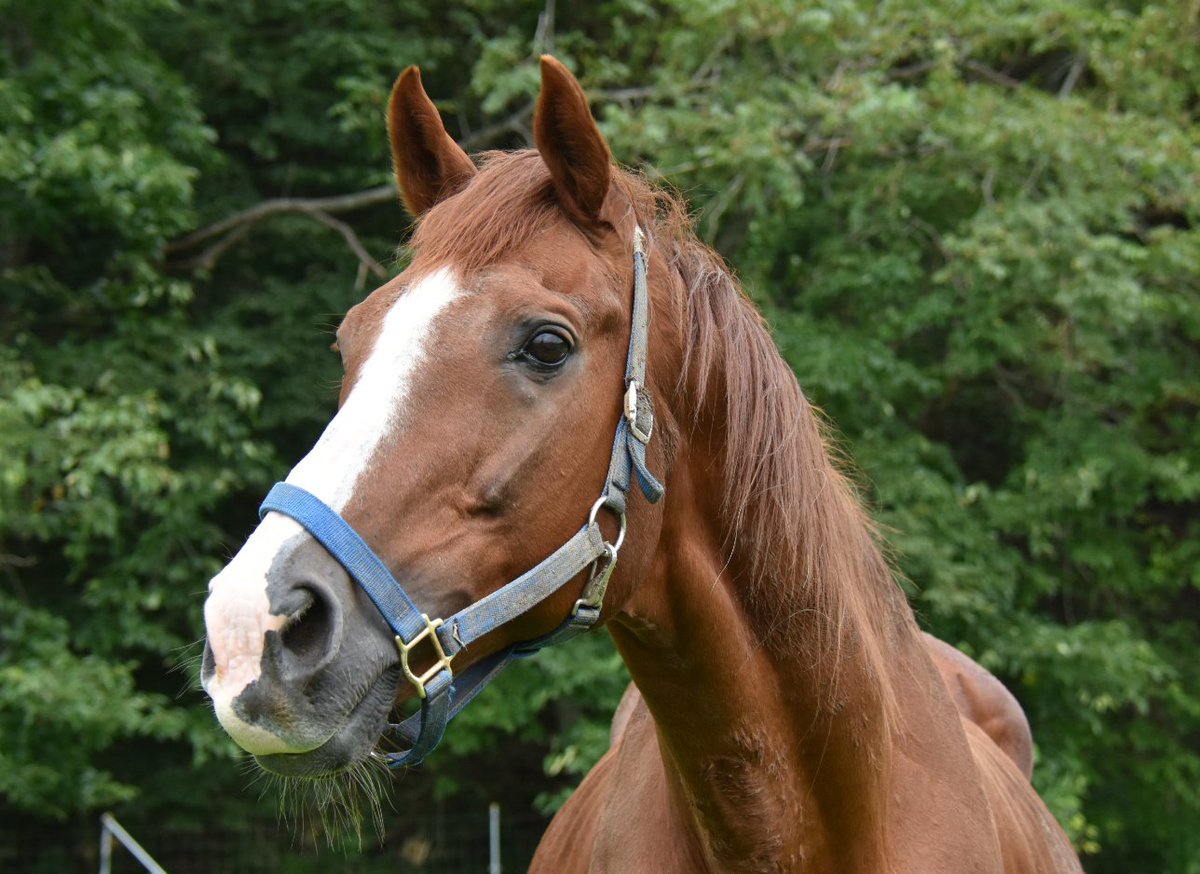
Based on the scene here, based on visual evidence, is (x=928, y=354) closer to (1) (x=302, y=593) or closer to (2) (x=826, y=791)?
(2) (x=826, y=791)

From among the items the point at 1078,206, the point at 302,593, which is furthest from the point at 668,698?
the point at 1078,206

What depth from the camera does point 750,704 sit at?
6.70 feet

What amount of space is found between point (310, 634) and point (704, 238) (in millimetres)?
6296

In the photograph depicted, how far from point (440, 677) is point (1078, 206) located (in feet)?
21.4

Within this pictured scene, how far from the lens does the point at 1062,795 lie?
6445 mm

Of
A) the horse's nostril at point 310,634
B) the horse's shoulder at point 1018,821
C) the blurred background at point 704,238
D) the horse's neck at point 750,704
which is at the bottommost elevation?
the blurred background at point 704,238

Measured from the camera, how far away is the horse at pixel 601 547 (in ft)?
5.09

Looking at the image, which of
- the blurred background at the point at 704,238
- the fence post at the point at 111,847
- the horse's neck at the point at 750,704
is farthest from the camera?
the fence post at the point at 111,847

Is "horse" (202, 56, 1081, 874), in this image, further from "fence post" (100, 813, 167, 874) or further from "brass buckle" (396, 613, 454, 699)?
"fence post" (100, 813, 167, 874)

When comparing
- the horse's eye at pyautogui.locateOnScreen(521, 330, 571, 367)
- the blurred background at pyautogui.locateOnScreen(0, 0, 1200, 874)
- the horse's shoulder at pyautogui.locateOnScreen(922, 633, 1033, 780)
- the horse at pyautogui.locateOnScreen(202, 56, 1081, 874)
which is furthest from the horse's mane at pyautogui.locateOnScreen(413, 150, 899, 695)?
the blurred background at pyautogui.locateOnScreen(0, 0, 1200, 874)

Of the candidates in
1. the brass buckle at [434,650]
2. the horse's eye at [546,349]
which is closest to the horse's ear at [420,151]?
the horse's eye at [546,349]

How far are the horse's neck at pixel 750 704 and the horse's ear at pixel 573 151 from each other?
52 centimetres

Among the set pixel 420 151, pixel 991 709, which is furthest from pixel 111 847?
pixel 420 151

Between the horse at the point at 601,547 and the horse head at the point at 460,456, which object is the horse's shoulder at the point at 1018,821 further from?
the horse head at the point at 460,456
